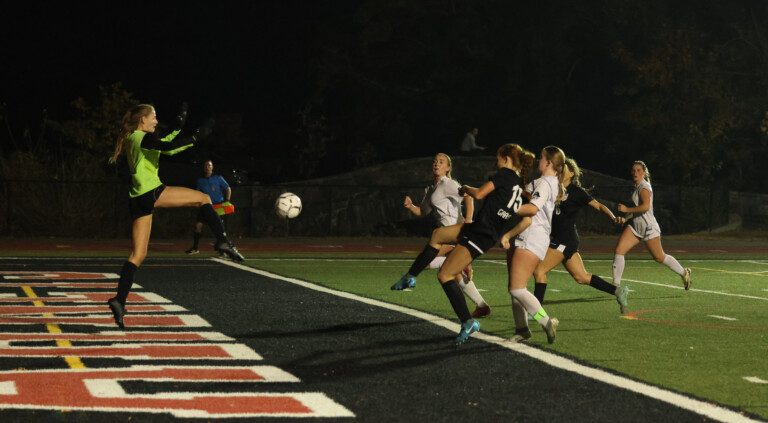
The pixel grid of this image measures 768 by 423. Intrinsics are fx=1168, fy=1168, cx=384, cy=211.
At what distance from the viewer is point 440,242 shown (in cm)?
1221

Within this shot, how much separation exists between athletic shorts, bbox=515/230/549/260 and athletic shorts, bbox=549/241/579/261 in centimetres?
233

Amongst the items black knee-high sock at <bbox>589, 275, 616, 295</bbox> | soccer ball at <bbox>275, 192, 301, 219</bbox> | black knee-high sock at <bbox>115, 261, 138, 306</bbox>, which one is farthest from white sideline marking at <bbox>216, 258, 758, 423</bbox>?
soccer ball at <bbox>275, 192, 301, 219</bbox>

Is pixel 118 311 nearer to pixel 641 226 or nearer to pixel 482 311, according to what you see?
pixel 482 311

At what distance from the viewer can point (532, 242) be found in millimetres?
10328

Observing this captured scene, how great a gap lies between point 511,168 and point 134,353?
3644mm

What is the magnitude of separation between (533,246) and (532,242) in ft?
0.12

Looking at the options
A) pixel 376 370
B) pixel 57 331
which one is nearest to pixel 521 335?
pixel 376 370

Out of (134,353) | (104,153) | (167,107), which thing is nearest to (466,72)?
(167,107)

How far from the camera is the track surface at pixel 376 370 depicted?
7254 mm

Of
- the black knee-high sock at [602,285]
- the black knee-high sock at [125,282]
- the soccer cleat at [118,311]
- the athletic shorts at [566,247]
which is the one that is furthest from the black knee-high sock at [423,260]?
the soccer cleat at [118,311]

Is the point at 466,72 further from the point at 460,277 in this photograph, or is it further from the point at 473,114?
the point at 460,277

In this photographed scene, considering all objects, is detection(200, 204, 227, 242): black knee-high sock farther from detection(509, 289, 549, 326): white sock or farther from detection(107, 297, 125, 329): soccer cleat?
detection(509, 289, 549, 326): white sock

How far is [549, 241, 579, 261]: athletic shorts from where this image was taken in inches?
500

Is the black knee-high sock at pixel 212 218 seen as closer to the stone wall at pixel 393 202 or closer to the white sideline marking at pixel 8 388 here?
the white sideline marking at pixel 8 388
